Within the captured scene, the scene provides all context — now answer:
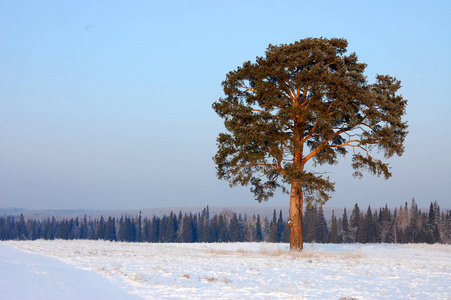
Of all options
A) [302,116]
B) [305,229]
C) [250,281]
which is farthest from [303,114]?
[305,229]

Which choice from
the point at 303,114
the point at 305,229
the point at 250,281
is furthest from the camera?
the point at 305,229

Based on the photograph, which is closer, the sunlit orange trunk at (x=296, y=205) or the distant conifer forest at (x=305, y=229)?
the sunlit orange trunk at (x=296, y=205)

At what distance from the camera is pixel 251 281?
10.8m

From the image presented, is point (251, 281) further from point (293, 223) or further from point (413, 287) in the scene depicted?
point (293, 223)

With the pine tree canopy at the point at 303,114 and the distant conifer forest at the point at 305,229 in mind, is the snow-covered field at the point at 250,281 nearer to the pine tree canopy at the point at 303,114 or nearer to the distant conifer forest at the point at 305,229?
the pine tree canopy at the point at 303,114

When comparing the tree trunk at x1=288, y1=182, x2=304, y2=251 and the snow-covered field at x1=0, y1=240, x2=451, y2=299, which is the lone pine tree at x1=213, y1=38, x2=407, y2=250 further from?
the snow-covered field at x1=0, y1=240, x2=451, y2=299

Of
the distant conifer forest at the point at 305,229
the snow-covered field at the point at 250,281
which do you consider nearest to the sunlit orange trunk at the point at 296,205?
the snow-covered field at the point at 250,281

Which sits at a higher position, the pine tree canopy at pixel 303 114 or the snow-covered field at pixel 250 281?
the pine tree canopy at pixel 303 114

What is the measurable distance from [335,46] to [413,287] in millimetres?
16868

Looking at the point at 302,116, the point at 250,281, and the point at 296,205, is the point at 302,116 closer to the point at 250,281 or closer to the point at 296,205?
the point at 296,205

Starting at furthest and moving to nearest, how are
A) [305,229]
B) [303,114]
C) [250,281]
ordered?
[305,229], [303,114], [250,281]

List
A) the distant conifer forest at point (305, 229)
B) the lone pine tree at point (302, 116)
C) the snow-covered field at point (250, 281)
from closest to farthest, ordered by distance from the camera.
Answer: the snow-covered field at point (250, 281), the lone pine tree at point (302, 116), the distant conifer forest at point (305, 229)

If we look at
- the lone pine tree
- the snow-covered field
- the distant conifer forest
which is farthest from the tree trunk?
the distant conifer forest

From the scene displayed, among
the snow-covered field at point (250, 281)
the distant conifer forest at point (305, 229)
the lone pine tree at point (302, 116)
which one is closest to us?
the snow-covered field at point (250, 281)
